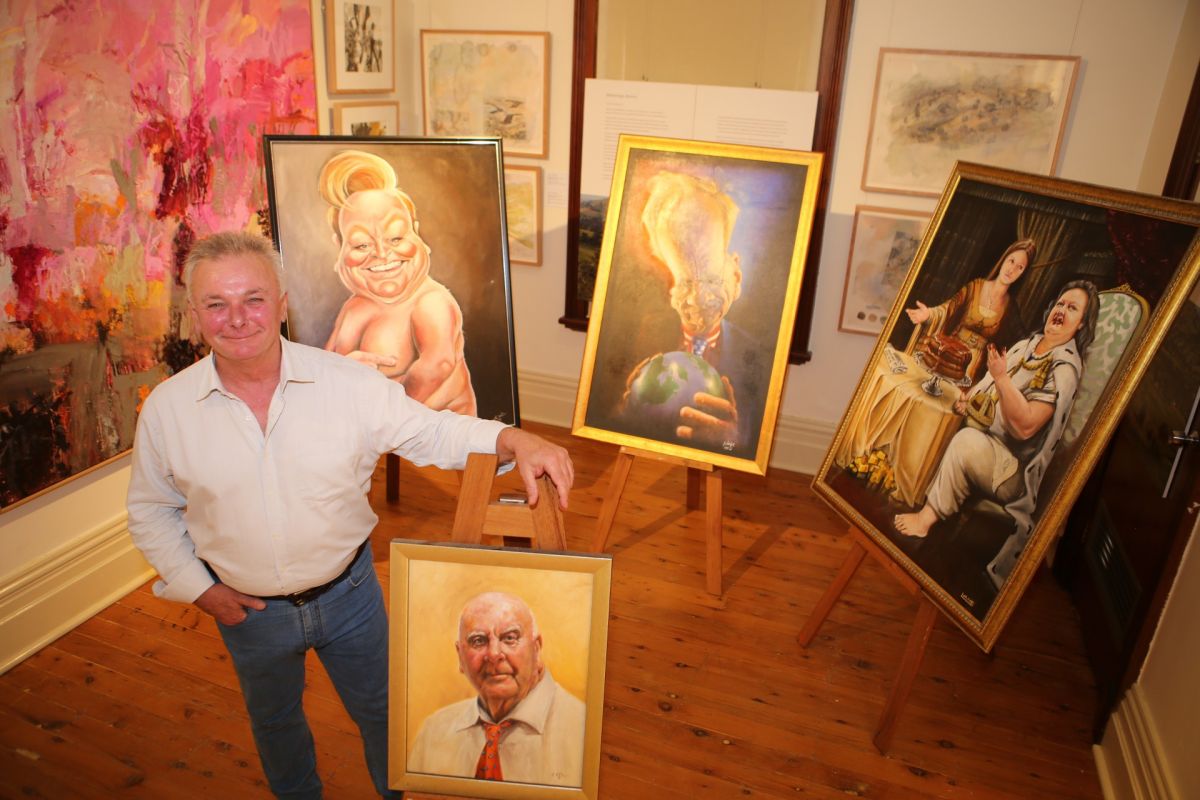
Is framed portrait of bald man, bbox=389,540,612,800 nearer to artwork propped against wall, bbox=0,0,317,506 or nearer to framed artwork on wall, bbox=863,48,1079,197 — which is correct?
artwork propped against wall, bbox=0,0,317,506

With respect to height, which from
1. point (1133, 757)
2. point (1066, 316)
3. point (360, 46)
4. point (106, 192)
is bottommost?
point (1133, 757)

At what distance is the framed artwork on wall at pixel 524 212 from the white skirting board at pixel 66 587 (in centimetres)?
227

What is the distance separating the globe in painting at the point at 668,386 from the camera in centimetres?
295

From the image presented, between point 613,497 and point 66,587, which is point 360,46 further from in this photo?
point 66,587

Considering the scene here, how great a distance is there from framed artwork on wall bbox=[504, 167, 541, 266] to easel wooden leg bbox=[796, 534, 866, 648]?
7.98ft

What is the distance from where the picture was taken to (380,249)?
2.83 m

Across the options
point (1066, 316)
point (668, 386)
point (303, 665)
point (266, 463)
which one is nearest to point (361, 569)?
point (303, 665)

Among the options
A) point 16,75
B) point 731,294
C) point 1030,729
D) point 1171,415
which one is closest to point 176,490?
point 16,75

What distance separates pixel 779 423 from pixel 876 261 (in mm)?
940

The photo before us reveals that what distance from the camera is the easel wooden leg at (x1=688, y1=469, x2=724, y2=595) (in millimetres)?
3072

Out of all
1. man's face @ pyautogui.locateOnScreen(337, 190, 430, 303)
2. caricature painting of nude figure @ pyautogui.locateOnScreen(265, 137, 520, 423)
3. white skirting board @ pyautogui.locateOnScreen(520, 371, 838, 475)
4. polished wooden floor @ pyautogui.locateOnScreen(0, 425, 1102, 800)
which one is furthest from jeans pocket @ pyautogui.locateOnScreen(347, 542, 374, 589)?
white skirting board @ pyautogui.locateOnScreen(520, 371, 838, 475)

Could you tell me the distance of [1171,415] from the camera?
2.52 meters

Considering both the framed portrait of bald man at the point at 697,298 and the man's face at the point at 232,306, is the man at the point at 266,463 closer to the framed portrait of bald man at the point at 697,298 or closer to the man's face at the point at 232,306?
the man's face at the point at 232,306

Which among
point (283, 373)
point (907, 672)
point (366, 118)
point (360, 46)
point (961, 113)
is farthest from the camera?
point (366, 118)
